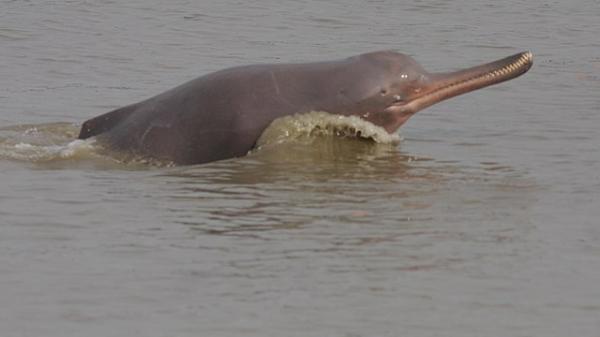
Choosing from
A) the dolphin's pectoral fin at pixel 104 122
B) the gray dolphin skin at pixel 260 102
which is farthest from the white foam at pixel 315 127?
the dolphin's pectoral fin at pixel 104 122

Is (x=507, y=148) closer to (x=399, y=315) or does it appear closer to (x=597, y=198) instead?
(x=597, y=198)

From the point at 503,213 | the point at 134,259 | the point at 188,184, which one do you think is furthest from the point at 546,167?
the point at 134,259

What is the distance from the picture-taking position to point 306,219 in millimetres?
8961

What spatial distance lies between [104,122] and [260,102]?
50.2 inches

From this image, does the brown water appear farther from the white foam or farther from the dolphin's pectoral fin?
the dolphin's pectoral fin

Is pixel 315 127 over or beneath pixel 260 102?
beneath

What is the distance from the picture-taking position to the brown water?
7.04 meters

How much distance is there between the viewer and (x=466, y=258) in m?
8.01

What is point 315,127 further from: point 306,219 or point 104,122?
point 306,219

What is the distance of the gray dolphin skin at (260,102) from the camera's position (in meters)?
10.9

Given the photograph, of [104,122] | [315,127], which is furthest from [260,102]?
[104,122]

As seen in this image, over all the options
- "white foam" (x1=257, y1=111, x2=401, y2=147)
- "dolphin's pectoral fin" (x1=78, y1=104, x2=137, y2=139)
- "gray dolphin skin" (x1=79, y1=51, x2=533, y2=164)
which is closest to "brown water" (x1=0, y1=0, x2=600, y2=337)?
"white foam" (x1=257, y1=111, x2=401, y2=147)

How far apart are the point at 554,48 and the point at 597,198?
756 centimetres

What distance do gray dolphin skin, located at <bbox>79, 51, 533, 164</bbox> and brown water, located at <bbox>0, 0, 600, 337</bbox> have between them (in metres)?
0.20
